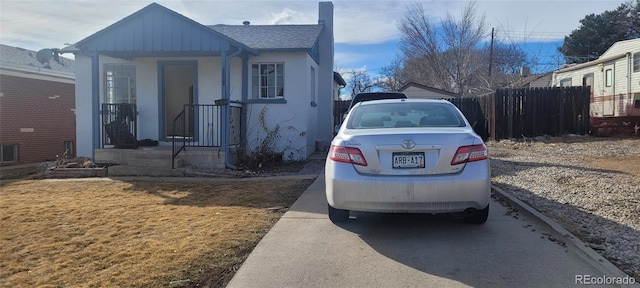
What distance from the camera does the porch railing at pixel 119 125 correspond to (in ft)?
36.7

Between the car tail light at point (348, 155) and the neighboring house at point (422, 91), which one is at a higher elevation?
the neighboring house at point (422, 91)

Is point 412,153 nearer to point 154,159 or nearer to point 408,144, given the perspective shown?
point 408,144

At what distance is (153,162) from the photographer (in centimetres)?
1077

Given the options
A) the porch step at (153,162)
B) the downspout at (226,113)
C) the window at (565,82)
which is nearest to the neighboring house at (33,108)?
the porch step at (153,162)

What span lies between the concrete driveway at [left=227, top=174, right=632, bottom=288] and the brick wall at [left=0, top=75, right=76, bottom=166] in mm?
15239

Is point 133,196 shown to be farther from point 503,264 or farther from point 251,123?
point 503,264

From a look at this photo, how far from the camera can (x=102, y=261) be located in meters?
4.19

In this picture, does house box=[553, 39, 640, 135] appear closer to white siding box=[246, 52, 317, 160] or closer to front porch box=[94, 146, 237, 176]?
white siding box=[246, 52, 317, 160]

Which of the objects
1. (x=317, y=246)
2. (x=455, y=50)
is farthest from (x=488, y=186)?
(x=455, y=50)

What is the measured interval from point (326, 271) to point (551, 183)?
18.0 feet

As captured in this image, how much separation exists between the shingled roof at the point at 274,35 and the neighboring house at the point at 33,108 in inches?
299

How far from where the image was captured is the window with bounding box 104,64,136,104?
41.9ft

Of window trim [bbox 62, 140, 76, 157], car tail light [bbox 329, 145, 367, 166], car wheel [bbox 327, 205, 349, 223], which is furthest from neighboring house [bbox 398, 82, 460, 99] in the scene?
car tail light [bbox 329, 145, 367, 166]

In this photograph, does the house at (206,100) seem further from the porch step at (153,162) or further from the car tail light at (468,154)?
the car tail light at (468,154)
